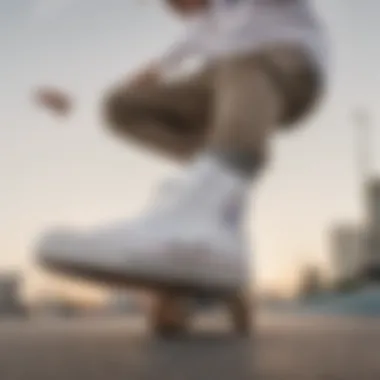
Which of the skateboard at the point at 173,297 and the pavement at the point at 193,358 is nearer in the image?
the pavement at the point at 193,358

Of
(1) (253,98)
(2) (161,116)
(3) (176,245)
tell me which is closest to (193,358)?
(3) (176,245)

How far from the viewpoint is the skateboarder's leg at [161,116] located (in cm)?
98

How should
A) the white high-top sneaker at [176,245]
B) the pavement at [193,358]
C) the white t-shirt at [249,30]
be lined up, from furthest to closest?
the white t-shirt at [249,30] → the white high-top sneaker at [176,245] → the pavement at [193,358]

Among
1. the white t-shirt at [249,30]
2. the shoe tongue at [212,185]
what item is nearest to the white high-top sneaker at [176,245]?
the shoe tongue at [212,185]

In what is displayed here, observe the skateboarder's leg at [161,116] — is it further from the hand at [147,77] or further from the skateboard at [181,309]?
the skateboard at [181,309]

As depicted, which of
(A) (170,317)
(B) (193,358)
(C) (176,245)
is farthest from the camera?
(A) (170,317)

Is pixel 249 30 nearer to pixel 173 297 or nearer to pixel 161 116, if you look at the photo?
pixel 161 116

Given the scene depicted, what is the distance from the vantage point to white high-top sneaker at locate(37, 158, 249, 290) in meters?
0.77

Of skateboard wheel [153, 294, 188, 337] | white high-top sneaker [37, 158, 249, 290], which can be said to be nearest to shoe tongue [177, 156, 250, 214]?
white high-top sneaker [37, 158, 249, 290]

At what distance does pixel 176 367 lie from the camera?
0.53 meters

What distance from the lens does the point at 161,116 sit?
992 millimetres

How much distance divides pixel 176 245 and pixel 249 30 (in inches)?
10.0

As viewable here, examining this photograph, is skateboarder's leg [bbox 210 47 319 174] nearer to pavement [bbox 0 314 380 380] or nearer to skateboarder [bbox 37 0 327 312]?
skateboarder [bbox 37 0 327 312]

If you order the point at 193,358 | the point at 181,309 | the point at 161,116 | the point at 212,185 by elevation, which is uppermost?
the point at 161,116
